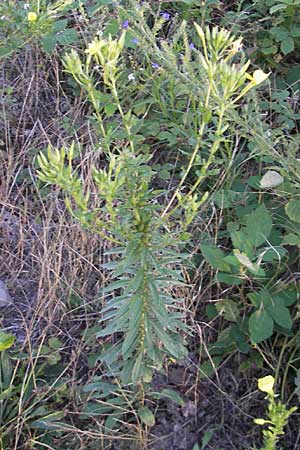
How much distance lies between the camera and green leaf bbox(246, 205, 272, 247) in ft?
6.47

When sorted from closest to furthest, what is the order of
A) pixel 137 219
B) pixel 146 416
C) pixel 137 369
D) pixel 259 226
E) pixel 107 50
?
pixel 107 50
pixel 137 219
pixel 137 369
pixel 146 416
pixel 259 226

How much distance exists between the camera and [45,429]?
1.93 meters

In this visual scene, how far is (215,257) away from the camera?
2002mm

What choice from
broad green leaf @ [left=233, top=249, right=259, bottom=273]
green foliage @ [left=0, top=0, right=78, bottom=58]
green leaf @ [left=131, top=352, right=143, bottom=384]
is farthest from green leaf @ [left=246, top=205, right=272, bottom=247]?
green foliage @ [left=0, top=0, right=78, bottom=58]

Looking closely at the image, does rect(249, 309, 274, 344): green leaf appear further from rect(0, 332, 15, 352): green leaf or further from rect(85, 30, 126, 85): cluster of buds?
rect(85, 30, 126, 85): cluster of buds

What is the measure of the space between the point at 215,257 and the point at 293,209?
10.2 inches

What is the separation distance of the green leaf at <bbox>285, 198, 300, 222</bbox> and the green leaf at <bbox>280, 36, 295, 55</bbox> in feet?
2.24

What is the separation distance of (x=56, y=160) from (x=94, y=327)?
799 mm

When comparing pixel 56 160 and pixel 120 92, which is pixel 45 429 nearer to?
pixel 56 160

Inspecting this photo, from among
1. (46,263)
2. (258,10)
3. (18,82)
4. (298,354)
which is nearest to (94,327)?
(46,263)

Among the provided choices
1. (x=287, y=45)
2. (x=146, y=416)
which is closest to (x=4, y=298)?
(x=146, y=416)

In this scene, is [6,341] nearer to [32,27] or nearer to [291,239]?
[291,239]

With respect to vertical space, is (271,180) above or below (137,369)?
above

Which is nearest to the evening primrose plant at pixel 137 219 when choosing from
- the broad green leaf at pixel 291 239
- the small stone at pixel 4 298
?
the broad green leaf at pixel 291 239
